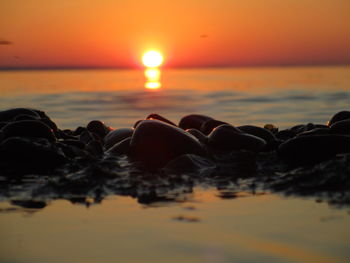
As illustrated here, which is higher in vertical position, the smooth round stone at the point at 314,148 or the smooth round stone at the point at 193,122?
the smooth round stone at the point at 193,122

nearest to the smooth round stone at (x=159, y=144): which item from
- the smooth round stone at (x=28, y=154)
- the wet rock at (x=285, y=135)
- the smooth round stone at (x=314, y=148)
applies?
the smooth round stone at (x=28, y=154)

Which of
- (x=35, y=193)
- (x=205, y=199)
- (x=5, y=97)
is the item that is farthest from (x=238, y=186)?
(x=5, y=97)

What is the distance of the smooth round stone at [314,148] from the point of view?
5.37m

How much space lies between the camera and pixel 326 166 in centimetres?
454

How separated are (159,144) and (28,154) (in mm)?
1331

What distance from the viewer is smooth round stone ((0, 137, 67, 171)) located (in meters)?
5.39

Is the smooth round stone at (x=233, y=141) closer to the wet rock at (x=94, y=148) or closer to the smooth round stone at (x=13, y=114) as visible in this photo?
the wet rock at (x=94, y=148)

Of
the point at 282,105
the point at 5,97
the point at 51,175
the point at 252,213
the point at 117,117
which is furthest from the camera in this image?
the point at 5,97

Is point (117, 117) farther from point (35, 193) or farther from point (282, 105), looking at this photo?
point (35, 193)

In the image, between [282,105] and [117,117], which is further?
[282,105]

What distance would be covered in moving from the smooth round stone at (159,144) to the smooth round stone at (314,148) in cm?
94

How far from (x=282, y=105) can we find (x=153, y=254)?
13.8 meters

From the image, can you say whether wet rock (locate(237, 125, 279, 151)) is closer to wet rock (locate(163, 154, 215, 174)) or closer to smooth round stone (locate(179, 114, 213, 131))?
wet rock (locate(163, 154, 215, 174))

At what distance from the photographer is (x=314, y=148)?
215 inches
